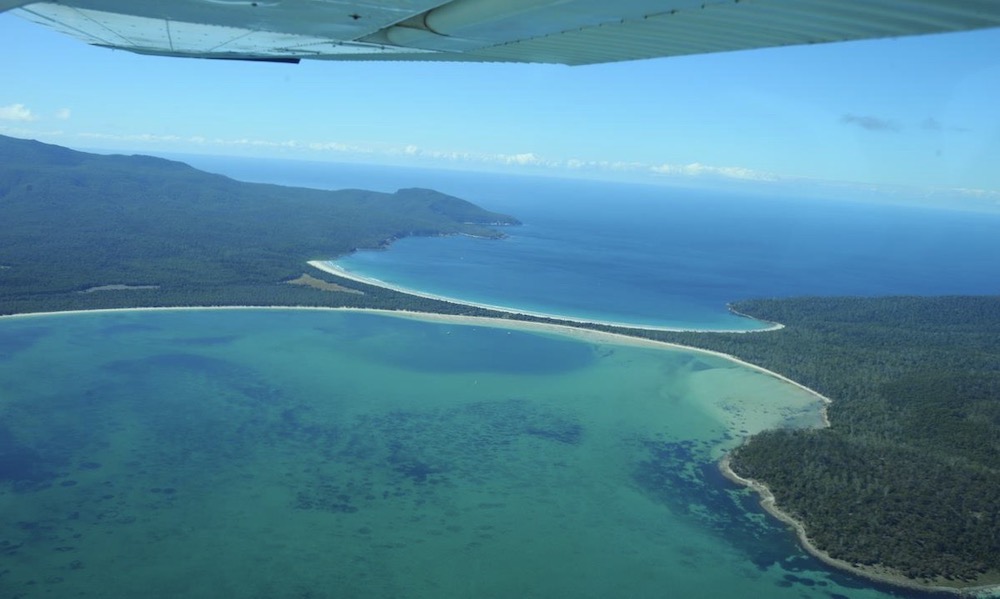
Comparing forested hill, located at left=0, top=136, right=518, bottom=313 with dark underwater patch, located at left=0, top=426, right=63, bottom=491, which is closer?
dark underwater patch, located at left=0, top=426, right=63, bottom=491

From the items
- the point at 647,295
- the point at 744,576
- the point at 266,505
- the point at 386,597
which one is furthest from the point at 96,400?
the point at 647,295

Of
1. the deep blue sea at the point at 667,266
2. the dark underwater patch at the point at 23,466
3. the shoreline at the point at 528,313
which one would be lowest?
the dark underwater patch at the point at 23,466

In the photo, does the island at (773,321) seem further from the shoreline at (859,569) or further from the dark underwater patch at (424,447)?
the dark underwater patch at (424,447)

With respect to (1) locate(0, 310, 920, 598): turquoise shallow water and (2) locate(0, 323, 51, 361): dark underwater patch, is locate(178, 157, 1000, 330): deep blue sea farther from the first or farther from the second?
(2) locate(0, 323, 51, 361): dark underwater patch

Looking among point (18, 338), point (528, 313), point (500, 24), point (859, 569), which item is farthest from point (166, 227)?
point (500, 24)

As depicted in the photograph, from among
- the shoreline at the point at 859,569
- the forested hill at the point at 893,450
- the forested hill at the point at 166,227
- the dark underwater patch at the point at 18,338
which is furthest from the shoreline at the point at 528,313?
the shoreline at the point at 859,569

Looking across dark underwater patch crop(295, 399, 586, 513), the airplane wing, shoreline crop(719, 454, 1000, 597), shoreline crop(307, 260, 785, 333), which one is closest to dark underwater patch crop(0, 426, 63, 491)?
dark underwater patch crop(295, 399, 586, 513)
